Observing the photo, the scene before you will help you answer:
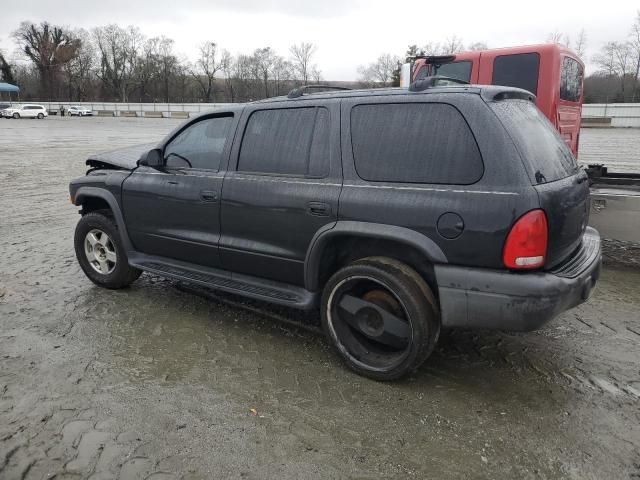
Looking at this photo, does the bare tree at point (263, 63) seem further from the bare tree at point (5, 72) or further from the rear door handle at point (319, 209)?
the rear door handle at point (319, 209)

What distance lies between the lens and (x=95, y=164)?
→ 5176mm

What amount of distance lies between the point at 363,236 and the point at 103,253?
2.99m

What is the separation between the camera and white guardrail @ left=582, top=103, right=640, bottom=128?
3216cm

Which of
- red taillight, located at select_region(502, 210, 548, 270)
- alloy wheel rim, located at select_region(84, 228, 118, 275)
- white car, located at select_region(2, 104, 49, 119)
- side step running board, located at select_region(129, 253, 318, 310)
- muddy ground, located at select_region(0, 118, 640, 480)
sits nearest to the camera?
muddy ground, located at select_region(0, 118, 640, 480)

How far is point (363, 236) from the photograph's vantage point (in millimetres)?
3266

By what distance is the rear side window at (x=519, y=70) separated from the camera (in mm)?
6977

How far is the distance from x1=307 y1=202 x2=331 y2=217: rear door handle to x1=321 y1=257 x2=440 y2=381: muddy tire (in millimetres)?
386

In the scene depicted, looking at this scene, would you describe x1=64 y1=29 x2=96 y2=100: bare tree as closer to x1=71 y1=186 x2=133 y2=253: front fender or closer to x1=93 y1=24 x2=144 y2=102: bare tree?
x1=93 y1=24 x2=144 y2=102: bare tree

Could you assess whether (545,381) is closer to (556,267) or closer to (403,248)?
(556,267)

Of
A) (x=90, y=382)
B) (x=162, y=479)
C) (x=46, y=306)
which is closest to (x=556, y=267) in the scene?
(x=162, y=479)

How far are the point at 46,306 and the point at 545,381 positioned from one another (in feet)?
A: 13.4

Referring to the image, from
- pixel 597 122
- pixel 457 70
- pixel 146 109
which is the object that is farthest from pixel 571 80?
pixel 146 109

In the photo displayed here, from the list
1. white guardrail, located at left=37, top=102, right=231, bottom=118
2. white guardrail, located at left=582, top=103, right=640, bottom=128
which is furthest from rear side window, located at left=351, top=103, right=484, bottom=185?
white guardrail, located at left=37, top=102, right=231, bottom=118

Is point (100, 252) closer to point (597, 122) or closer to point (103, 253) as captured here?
point (103, 253)
